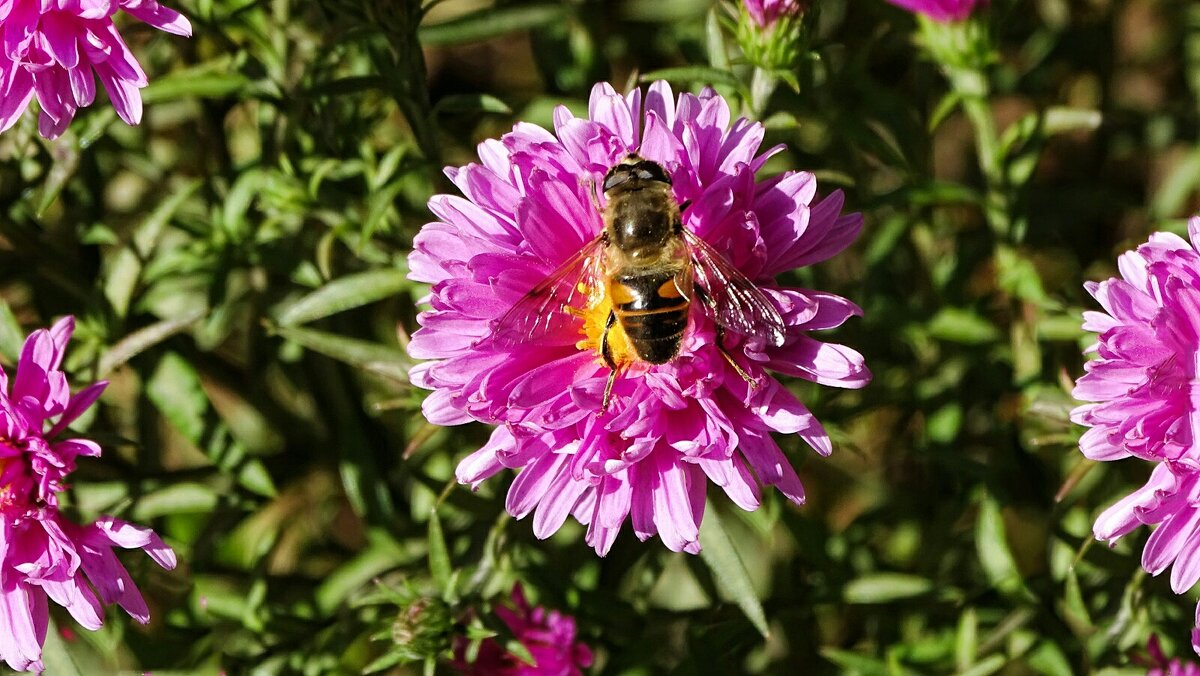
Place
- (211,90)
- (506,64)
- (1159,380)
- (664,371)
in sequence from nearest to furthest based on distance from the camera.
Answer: (1159,380) < (664,371) < (211,90) < (506,64)

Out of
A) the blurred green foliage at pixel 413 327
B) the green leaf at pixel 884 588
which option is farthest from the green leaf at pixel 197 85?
the green leaf at pixel 884 588

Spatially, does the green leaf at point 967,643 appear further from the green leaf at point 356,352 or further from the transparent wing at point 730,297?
the green leaf at point 356,352

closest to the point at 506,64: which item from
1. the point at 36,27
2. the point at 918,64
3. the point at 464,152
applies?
the point at 464,152

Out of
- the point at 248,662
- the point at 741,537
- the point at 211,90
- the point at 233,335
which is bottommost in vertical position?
the point at 741,537

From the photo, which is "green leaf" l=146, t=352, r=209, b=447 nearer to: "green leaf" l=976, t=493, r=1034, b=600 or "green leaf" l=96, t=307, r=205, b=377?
"green leaf" l=96, t=307, r=205, b=377

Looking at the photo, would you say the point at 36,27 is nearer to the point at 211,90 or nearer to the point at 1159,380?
the point at 211,90

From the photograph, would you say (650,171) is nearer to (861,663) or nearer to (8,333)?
(861,663)
